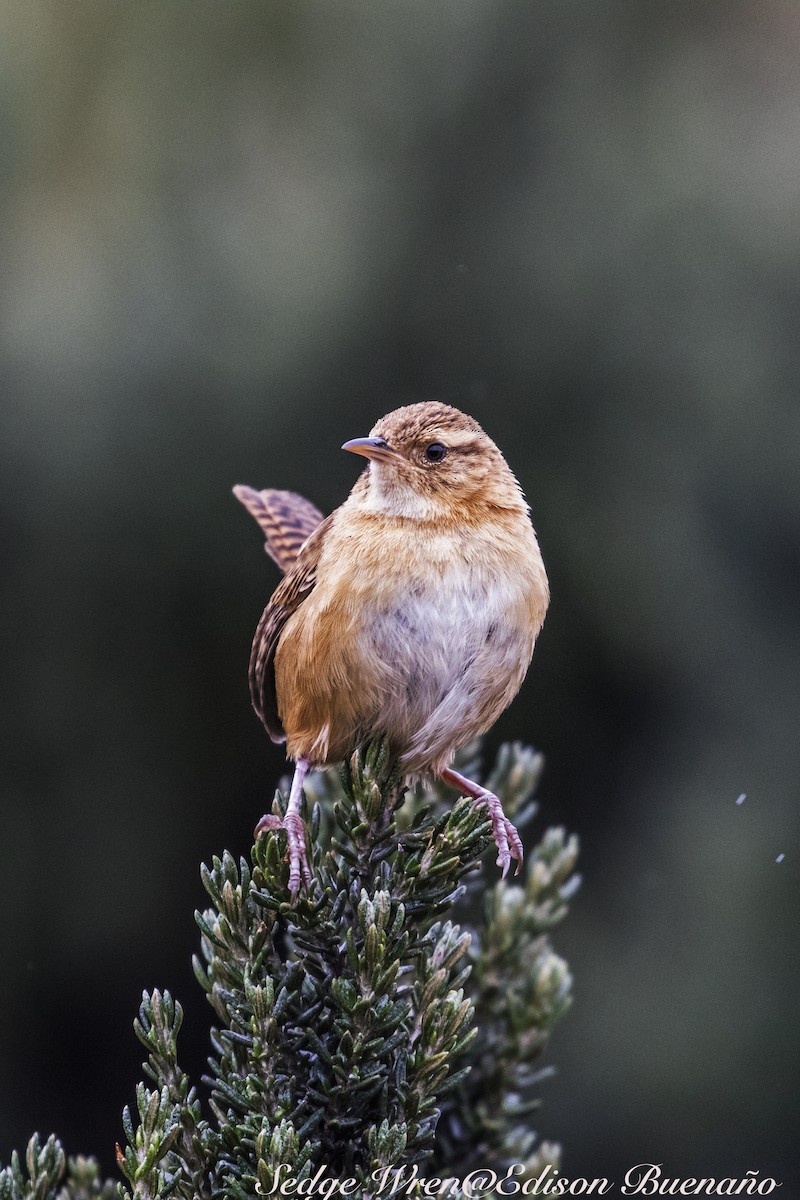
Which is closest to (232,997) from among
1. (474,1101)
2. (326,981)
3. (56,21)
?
(326,981)

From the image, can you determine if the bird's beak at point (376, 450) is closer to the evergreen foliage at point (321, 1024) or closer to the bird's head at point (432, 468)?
the bird's head at point (432, 468)

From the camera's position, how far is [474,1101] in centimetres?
243

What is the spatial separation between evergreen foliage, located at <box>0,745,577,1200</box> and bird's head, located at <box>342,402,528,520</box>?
35.0 inches

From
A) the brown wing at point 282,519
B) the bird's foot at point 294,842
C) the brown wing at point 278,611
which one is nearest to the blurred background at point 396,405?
the brown wing at point 282,519

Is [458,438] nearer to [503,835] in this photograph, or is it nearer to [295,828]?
[503,835]

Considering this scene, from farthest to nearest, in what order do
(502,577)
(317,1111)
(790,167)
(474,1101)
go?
(790,167) < (502,577) < (474,1101) < (317,1111)

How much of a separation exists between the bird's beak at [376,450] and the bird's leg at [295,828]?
77cm

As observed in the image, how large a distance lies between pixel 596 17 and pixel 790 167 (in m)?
0.99

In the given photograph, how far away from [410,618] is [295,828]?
0.52 m

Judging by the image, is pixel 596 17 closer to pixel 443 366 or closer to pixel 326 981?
pixel 443 366

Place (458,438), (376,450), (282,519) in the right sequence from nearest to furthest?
(376,450)
(458,438)
(282,519)

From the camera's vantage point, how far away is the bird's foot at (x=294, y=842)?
1994 millimetres

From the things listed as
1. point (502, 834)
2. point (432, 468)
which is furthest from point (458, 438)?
point (502, 834)

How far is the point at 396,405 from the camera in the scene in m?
4.61
